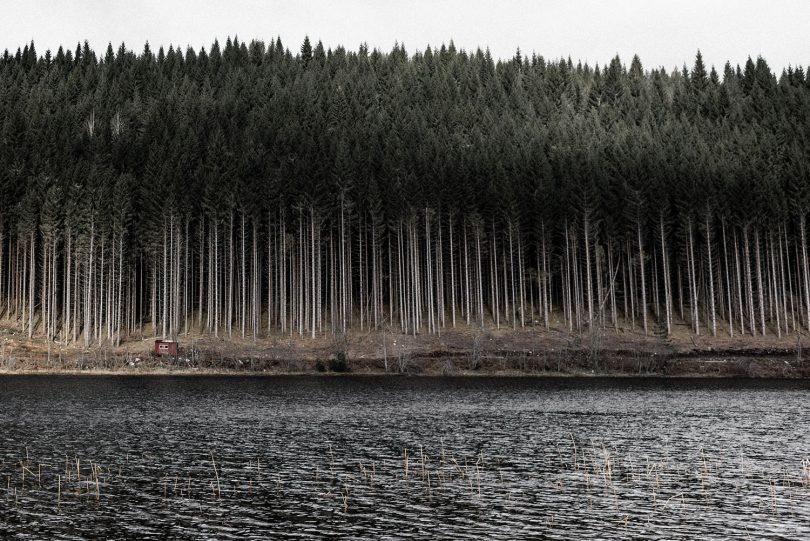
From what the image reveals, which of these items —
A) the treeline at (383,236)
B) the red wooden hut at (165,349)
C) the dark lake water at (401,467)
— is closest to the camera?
the dark lake water at (401,467)

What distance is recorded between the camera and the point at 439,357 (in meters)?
78.6

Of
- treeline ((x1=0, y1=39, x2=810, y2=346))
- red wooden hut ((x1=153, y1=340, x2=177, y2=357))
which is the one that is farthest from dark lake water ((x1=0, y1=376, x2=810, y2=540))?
treeline ((x1=0, y1=39, x2=810, y2=346))

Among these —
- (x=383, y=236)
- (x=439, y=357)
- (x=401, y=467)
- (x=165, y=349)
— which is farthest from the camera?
(x=383, y=236)

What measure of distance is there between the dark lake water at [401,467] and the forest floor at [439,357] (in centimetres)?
2579

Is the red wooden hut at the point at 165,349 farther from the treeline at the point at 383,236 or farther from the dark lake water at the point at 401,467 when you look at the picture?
the dark lake water at the point at 401,467

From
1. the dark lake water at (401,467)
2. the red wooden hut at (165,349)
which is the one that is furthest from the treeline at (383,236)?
the dark lake water at (401,467)

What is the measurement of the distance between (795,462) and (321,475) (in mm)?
18004

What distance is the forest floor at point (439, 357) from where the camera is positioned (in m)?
75.9

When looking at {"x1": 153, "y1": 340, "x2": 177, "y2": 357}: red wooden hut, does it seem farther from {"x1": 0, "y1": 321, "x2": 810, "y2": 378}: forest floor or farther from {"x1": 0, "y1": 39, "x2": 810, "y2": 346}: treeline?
{"x1": 0, "y1": 39, "x2": 810, "y2": 346}: treeline

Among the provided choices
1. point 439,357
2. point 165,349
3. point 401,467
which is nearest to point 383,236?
point 439,357

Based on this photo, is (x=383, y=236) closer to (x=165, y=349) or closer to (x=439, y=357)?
(x=439, y=357)

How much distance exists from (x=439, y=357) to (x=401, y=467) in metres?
52.3

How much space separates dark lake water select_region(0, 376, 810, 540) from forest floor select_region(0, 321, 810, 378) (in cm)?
2579

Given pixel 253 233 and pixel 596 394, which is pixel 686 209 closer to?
pixel 596 394
